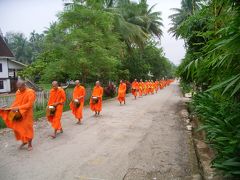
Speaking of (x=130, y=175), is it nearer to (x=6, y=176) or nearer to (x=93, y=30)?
(x=6, y=176)

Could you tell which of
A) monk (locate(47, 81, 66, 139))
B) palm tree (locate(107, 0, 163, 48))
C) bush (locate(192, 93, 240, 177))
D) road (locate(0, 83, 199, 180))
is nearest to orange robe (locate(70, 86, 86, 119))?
road (locate(0, 83, 199, 180))

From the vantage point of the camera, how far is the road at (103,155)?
5.48 m

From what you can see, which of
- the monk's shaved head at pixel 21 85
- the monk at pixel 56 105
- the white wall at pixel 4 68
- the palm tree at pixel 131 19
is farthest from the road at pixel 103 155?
the white wall at pixel 4 68

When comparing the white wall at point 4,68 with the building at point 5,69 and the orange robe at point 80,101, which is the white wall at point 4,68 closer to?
the building at point 5,69

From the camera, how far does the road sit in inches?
216

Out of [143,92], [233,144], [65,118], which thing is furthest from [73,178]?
[143,92]

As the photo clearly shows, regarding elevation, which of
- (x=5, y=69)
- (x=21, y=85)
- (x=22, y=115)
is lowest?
(x=22, y=115)

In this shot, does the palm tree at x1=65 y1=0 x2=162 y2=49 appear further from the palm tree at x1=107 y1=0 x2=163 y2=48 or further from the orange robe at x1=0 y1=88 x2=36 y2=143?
the orange robe at x1=0 y1=88 x2=36 y2=143

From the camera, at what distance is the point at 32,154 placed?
6789 millimetres

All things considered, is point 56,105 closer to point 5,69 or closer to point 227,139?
point 227,139

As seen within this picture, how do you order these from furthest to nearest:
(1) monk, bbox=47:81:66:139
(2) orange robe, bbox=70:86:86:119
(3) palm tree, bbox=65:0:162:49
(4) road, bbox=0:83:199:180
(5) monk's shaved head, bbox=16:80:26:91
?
(3) palm tree, bbox=65:0:162:49
(2) orange robe, bbox=70:86:86:119
(1) monk, bbox=47:81:66:139
(5) monk's shaved head, bbox=16:80:26:91
(4) road, bbox=0:83:199:180

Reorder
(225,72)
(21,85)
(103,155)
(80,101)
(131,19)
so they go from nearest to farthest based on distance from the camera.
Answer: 1. (225,72)
2. (103,155)
3. (21,85)
4. (80,101)
5. (131,19)

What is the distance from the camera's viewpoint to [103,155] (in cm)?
667

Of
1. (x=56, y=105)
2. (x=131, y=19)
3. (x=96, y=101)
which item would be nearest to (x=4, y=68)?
(x=131, y=19)
